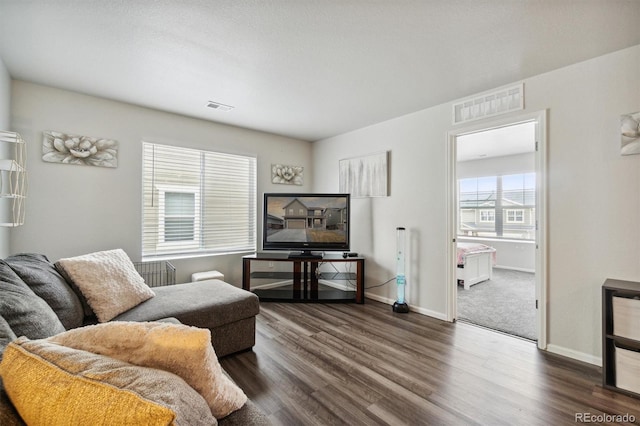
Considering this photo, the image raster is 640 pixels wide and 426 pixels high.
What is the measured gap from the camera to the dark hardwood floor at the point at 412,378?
1727mm

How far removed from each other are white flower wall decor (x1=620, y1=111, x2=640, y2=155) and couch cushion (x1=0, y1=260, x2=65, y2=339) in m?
3.76

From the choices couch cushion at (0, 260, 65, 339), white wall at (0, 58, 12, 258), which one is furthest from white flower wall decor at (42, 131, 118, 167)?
couch cushion at (0, 260, 65, 339)

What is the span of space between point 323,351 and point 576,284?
222 cm

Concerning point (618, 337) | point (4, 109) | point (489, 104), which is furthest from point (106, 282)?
point (489, 104)

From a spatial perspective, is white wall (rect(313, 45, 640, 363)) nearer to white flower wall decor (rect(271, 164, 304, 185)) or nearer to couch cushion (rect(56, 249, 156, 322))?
white flower wall decor (rect(271, 164, 304, 185))

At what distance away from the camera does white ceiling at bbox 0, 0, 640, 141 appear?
177cm

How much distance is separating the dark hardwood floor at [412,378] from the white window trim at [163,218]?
1.64 meters

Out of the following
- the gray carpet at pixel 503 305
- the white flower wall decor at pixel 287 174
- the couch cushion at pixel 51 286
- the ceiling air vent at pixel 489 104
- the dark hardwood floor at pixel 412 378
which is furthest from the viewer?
the white flower wall decor at pixel 287 174

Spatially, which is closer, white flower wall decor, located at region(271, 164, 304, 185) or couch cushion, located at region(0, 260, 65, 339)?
couch cushion, located at region(0, 260, 65, 339)

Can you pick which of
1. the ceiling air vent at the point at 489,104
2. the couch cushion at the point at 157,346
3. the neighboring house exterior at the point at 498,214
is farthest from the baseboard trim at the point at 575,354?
the neighboring house exterior at the point at 498,214

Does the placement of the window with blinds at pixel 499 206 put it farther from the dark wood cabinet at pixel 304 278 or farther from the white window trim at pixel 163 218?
the white window trim at pixel 163 218

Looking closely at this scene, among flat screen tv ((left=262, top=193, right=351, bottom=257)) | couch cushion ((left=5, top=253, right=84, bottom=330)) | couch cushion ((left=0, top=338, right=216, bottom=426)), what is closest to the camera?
couch cushion ((left=0, top=338, right=216, bottom=426))

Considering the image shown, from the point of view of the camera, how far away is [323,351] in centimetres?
250

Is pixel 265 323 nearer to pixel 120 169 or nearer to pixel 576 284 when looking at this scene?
pixel 120 169
